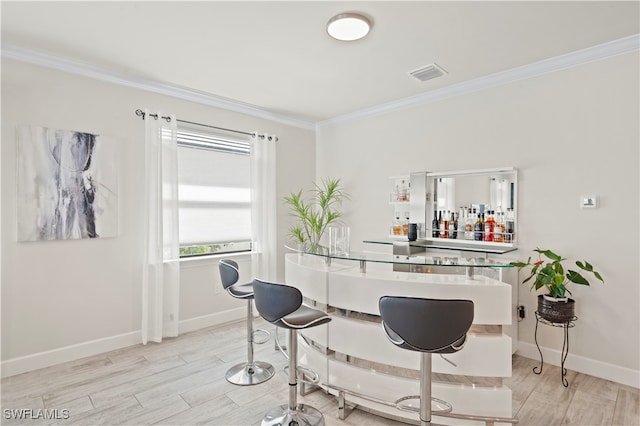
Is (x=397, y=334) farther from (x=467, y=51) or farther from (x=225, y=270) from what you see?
(x=467, y=51)

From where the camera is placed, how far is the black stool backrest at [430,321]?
1.55 m

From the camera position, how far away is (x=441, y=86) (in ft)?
12.3

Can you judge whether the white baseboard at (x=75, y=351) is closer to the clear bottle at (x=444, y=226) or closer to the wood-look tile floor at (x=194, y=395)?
the wood-look tile floor at (x=194, y=395)

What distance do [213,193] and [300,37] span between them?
7.41 feet

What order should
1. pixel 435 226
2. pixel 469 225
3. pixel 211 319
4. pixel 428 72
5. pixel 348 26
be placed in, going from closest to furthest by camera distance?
pixel 348 26 → pixel 428 72 → pixel 469 225 → pixel 435 226 → pixel 211 319

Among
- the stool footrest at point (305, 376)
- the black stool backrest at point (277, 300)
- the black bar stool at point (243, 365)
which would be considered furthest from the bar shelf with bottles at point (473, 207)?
the black stool backrest at point (277, 300)

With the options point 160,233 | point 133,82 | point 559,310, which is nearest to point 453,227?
point 559,310

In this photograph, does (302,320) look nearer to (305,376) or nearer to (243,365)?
(305,376)

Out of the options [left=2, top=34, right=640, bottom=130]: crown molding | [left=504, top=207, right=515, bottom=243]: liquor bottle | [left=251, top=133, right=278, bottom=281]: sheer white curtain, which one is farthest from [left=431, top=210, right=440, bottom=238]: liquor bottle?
[left=251, top=133, right=278, bottom=281]: sheer white curtain

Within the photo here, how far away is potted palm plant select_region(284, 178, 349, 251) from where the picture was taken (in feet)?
15.5

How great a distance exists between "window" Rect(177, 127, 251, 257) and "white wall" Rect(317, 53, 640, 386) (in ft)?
8.44

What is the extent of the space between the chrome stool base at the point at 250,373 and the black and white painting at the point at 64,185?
1.88 metres

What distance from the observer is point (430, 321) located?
155 centimetres

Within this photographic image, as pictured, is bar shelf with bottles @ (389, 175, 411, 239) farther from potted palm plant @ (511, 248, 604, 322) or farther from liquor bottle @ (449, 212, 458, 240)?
potted palm plant @ (511, 248, 604, 322)
